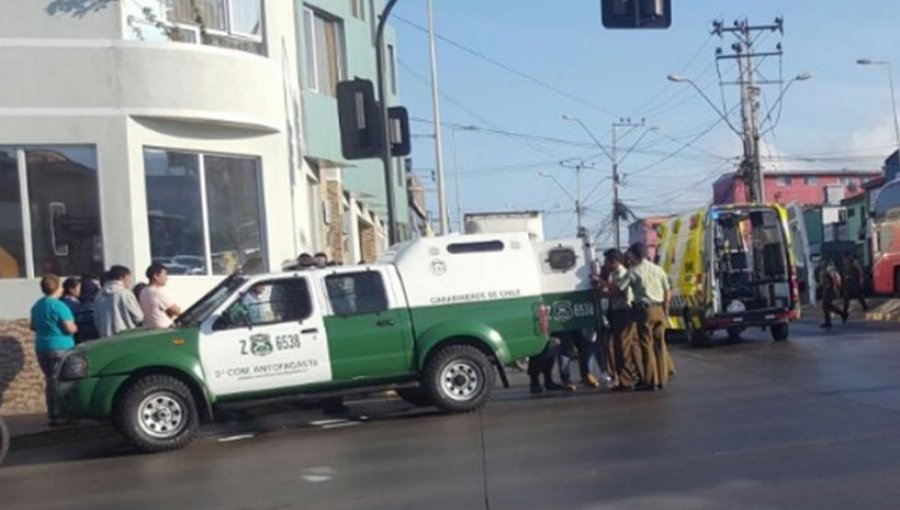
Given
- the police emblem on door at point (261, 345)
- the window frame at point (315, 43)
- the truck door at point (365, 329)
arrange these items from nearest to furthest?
the police emblem on door at point (261, 345), the truck door at point (365, 329), the window frame at point (315, 43)

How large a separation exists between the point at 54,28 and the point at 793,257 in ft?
45.7

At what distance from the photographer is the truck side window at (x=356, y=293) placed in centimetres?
1248

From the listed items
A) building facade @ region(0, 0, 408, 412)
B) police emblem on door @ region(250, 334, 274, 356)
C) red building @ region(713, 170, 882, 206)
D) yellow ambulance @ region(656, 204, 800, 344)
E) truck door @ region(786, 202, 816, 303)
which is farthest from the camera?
red building @ region(713, 170, 882, 206)

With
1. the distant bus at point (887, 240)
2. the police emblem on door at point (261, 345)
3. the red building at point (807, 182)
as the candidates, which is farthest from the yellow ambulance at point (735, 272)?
the red building at point (807, 182)

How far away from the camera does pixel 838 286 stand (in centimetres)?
2681

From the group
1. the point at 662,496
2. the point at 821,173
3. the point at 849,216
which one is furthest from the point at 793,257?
the point at 821,173

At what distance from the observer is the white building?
51.1 ft

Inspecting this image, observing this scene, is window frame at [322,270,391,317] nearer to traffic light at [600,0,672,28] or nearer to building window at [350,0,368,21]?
traffic light at [600,0,672,28]

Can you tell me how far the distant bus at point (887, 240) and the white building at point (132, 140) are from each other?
18732mm

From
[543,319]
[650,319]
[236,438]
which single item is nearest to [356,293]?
[236,438]

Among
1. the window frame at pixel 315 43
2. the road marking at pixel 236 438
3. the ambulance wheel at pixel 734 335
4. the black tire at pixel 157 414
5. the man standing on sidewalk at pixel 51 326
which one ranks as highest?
the window frame at pixel 315 43

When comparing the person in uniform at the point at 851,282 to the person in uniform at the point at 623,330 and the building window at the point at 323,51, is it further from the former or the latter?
the person in uniform at the point at 623,330

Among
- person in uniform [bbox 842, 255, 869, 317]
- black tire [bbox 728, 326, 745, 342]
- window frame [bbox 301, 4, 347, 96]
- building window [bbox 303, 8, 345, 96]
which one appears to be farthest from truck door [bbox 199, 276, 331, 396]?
person in uniform [bbox 842, 255, 869, 317]

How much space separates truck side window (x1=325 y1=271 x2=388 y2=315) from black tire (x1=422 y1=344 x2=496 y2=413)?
0.88 m
